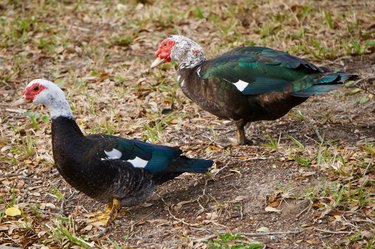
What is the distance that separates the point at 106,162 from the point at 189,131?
140 cm

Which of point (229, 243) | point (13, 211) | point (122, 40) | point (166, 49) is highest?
point (166, 49)

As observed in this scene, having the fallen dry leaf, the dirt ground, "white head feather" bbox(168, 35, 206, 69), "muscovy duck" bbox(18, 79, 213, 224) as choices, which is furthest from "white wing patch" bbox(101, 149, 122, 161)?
"white head feather" bbox(168, 35, 206, 69)

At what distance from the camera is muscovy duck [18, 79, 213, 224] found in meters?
4.43

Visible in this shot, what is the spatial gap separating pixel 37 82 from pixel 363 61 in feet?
11.2

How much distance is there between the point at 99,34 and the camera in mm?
8078

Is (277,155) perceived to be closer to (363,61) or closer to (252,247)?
(252,247)

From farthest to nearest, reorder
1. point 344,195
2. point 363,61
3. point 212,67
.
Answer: point 363,61, point 212,67, point 344,195

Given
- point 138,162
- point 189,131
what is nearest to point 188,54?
point 189,131

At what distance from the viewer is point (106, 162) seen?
4.48 m

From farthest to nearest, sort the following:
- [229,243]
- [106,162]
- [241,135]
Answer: [241,135]
[106,162]
[229,243]

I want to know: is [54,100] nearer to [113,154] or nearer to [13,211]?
[113,154]

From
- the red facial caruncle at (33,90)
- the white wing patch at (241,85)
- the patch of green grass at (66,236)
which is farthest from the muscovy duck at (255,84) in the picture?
the patch of green grass at (66,236)

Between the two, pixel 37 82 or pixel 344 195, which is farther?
pixel 37 82

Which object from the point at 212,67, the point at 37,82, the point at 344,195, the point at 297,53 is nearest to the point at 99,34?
the point at 297,53
